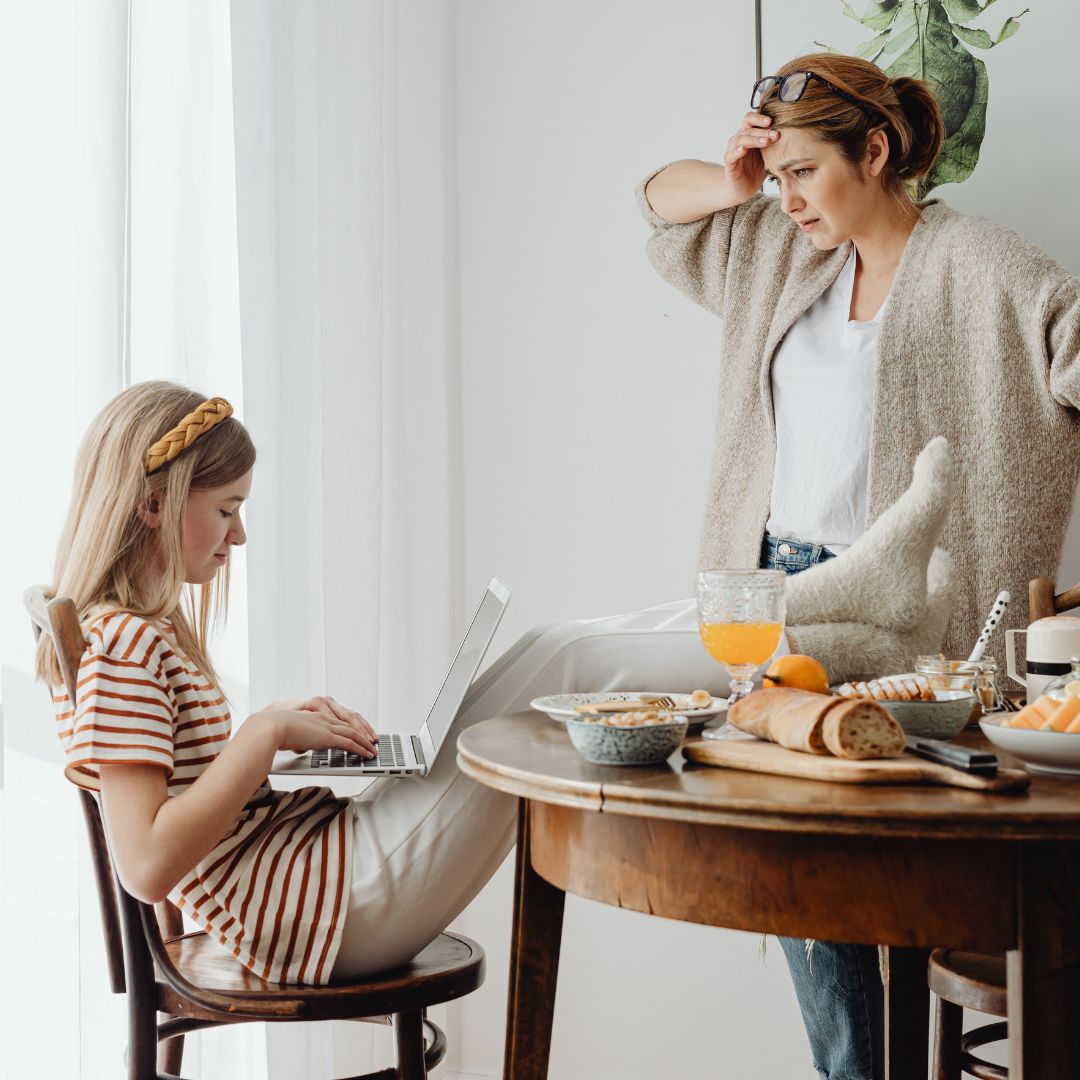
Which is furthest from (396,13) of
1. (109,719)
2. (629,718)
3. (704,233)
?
(629,718)

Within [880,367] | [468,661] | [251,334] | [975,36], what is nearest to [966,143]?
[975,36]

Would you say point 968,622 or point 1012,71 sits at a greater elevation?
point 1012,71

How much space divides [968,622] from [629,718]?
1.07m

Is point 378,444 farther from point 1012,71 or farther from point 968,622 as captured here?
point 1012,71

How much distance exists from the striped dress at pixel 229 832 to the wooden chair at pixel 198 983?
0.08 feet

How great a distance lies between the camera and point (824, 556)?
1.77 metres

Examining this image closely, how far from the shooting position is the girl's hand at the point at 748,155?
1770 mm

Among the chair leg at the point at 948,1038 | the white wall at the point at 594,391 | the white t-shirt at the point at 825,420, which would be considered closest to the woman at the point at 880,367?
the white t-shirt at the point at 825,420

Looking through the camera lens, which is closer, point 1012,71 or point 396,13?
point 1012,71

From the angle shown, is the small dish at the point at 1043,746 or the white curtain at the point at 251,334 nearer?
the small dish at the point at 1043,746

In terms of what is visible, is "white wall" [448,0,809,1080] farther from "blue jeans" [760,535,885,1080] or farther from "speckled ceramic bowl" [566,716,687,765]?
"speckled ceramic bowl" [566,716,687,765]

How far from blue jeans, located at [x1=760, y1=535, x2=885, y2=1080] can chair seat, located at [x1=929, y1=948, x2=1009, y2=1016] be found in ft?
0.70

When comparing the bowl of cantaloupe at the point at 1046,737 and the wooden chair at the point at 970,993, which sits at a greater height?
the bowl of cantaloupe at the point at 1046,737

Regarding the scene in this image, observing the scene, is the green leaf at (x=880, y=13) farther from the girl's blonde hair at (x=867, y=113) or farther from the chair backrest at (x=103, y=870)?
the chair backrest at (x=103, y=870)
